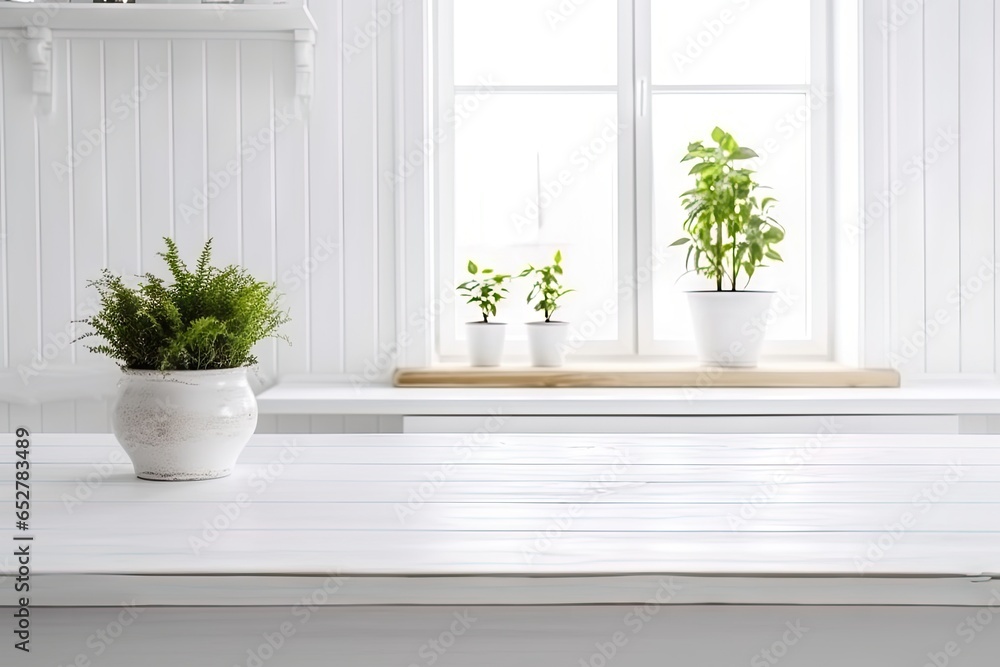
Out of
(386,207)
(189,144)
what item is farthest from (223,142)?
(386,207)

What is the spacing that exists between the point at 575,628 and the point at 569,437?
0.76m

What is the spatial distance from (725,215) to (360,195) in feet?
3.36

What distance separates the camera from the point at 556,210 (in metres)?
2.77

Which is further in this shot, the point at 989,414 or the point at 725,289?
the point at 725,289

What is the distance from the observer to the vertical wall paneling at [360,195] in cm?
255

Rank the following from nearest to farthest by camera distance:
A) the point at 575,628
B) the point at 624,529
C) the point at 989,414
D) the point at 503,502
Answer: the point at 575,628, the point at 624,529, the point at 503,502, the point at 989,414

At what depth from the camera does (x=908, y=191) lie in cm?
254

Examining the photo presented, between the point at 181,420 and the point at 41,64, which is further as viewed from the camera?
the point at 41,64

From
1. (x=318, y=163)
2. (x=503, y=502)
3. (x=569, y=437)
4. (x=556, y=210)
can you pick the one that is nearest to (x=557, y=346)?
(x=556, y=210)

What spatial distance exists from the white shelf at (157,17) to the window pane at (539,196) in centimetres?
62

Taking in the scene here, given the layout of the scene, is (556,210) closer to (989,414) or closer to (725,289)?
(725,289)

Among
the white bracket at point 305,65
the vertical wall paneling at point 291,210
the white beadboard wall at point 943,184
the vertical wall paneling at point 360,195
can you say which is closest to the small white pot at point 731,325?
the white beadboard wall at point 943,184

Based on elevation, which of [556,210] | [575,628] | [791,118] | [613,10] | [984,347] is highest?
[613,10]

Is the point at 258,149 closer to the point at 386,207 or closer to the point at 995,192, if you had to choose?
the point at 386,207
